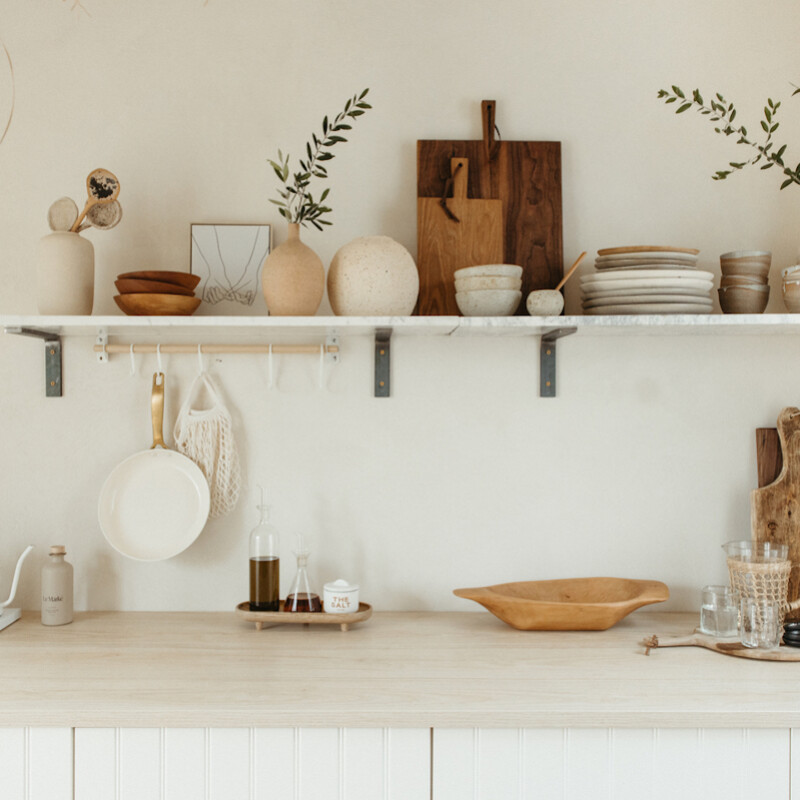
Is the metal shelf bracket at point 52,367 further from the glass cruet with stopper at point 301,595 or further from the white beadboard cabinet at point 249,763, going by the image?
the white beadboard cabinet at point 249,763

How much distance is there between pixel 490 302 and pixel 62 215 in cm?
100

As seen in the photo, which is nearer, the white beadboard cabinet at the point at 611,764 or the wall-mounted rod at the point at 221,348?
the white beadboard cabinet at the point at 611,764

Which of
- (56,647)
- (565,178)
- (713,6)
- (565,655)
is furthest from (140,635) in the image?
(713,6)

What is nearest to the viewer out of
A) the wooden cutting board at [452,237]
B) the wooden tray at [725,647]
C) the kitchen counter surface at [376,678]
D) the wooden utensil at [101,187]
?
the kitchen counter surface at [376,678]

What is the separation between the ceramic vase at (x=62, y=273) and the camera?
1.77 metres

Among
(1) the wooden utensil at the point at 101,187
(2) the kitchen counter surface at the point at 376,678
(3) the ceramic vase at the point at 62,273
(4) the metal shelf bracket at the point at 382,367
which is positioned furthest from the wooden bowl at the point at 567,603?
(1) the wooden utensil at the point at 101,187

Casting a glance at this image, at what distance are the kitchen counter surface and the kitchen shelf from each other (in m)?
0.61

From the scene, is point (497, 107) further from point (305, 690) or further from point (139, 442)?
point (305, 690)

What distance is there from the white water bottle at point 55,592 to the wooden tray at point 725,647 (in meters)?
1.29

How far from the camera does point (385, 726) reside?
4.39 feet

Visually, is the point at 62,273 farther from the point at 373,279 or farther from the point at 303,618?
the point at 303,618

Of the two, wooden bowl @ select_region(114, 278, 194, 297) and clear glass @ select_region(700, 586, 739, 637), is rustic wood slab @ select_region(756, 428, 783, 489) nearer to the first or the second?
clear glass @ select_region(700, 586, 739, 637)

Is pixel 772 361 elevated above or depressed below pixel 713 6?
below

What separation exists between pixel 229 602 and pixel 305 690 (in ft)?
2.04
